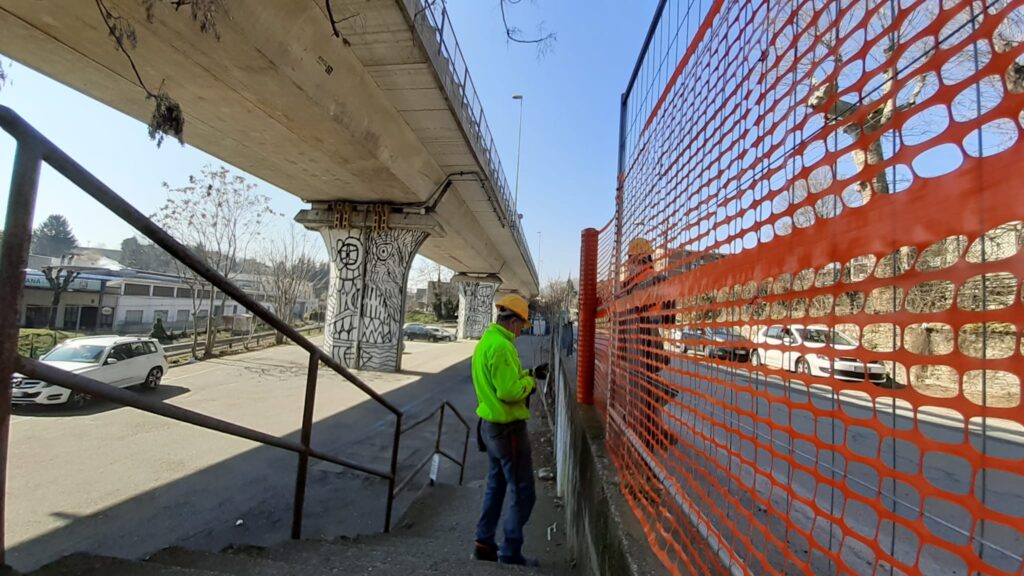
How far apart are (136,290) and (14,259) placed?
37804 mm

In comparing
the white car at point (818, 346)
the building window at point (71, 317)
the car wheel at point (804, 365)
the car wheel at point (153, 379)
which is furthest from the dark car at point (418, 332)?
the car wheel at point (804, 365)

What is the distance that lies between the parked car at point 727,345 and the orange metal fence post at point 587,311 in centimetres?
291

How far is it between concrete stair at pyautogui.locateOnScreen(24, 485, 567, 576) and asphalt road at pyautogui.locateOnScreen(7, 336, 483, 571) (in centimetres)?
139

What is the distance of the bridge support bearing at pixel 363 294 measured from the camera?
15.3 meters

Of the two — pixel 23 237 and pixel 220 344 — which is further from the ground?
pixel 23 237

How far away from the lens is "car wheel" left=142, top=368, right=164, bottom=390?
468 inches

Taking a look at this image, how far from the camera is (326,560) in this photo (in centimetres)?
258

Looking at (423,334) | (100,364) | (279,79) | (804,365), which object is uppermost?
(279,79)

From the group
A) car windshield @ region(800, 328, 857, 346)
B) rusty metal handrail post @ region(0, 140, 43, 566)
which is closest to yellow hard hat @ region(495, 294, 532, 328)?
car windshield @ region(800, 328, 857, 346)

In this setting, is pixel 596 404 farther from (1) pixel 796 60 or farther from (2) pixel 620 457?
(1) pixel 796 60

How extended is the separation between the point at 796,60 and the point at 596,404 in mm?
3746

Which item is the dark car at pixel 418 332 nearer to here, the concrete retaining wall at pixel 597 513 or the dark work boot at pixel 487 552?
the concrete retaining wall at pixel 597 513

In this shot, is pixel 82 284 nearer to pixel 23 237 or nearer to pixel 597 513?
pixel 23 237

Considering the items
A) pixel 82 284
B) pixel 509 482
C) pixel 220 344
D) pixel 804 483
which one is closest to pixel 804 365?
pixel 509 482
